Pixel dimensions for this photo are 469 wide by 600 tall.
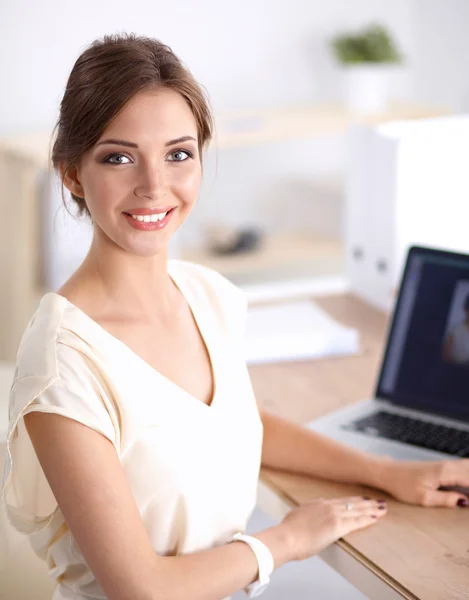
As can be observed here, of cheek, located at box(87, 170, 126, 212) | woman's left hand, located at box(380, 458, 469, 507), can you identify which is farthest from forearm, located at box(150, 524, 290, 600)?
cheek, located at box(87, 170, 126, 212)

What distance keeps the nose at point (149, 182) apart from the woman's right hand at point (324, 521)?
0.48m

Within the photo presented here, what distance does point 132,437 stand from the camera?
3.78 feet

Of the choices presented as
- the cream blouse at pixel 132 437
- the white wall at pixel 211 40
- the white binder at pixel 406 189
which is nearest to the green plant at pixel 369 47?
the white wall at pixel 211 40

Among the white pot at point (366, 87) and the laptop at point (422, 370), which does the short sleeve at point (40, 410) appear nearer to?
the laptop at point (422, 370)

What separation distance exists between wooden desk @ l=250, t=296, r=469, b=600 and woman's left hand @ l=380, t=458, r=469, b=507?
1 cm

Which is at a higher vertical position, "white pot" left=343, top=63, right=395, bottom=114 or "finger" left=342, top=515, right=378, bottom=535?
"white pot" left=343, top=63, right=395, bottom=114

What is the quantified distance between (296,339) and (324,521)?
67 centimetres

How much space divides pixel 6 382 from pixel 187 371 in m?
0.74

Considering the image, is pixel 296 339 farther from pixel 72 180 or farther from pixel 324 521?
pixel 72 180

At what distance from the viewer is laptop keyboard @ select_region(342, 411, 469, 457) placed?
1.50 meters

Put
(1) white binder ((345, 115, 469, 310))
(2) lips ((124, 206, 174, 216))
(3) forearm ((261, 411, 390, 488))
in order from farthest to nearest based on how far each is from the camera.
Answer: (1) white binder ((345, 115, 469, 310))
(3) forearm ((261, 411, 390, 488))
(2) lips ((124, 206, 174, 216))

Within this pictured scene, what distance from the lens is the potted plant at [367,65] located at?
400 cm

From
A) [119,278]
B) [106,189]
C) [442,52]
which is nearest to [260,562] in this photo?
[119,278]

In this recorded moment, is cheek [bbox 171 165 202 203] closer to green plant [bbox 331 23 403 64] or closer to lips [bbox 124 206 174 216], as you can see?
lips [bbox 124 206 174 216]
